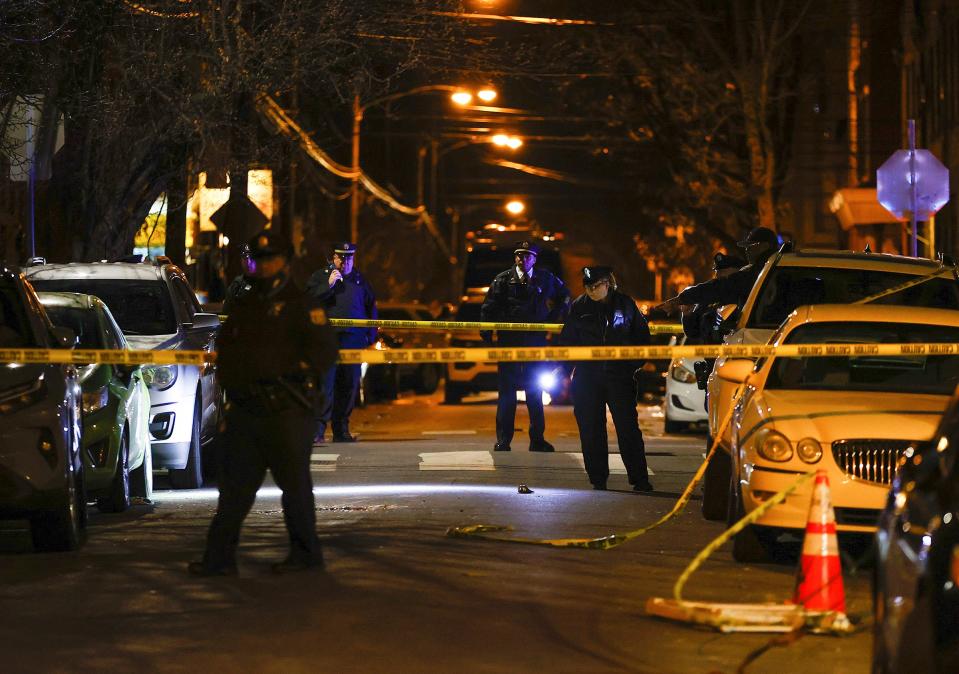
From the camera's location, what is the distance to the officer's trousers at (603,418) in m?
14.2

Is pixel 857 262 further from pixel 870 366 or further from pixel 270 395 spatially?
pixel 270 395

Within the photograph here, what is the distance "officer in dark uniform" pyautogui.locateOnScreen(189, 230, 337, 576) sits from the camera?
937 centimetres

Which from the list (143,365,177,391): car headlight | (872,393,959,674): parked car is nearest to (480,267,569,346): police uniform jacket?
(143,365,177,391): car headlight

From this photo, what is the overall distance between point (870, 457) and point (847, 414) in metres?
0.32

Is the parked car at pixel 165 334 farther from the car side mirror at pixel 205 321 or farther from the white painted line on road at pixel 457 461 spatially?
the white painted line on road at pixel 457 461

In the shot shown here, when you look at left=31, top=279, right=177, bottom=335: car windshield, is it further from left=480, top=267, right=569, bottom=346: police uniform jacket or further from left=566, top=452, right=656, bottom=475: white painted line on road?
left=566, top=452, right=656, bottom=475: white painted line on road

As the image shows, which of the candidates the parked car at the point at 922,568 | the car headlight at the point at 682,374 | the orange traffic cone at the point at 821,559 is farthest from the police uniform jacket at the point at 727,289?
the parked car at the point at 922,568

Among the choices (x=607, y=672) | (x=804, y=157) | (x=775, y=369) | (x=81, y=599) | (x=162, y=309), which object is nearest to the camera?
(x=607, y=672)

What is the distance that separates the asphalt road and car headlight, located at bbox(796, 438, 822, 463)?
63 centimetres

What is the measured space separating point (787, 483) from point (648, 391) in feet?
72.9

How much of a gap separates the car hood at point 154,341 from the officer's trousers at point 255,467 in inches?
→ 223

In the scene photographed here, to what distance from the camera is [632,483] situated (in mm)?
14273

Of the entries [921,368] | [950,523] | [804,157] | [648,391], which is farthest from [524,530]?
[804,157]

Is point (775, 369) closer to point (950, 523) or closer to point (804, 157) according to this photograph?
point (950, 523)
